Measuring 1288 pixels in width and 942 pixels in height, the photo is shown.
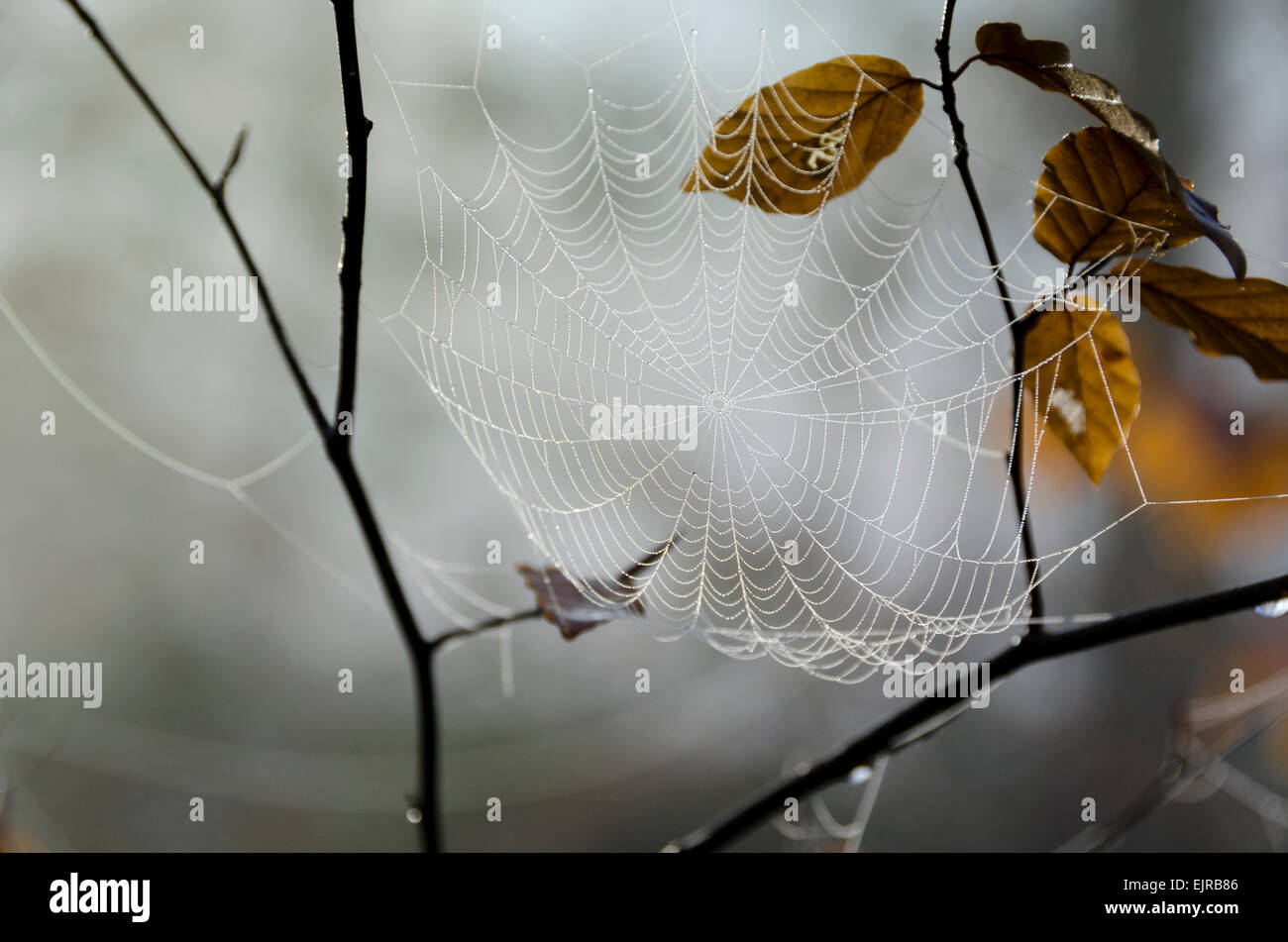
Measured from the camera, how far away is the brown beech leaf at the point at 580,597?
0.64 meters

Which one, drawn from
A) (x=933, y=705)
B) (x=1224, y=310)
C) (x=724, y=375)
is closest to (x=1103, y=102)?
(x=1224, y=310)

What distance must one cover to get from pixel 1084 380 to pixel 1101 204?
17 centimetres

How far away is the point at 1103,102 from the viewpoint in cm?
69

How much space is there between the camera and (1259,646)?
3299 millimetres

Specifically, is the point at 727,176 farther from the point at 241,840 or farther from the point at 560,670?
the point at 241,840

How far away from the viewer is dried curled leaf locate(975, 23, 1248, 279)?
0.66 metres

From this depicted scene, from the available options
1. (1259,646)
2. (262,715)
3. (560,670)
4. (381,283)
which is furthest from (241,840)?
(1259,646)

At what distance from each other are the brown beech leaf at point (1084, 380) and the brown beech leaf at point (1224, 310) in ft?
0.16

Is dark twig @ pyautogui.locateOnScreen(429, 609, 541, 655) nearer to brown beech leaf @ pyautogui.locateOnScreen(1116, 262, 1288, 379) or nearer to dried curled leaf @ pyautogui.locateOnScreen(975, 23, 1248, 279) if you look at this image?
dried curled leaf @ pyautogui.locateOnScreen(975, 23, 1248, 279)

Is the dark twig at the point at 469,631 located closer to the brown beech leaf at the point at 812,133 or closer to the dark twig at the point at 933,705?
the dark twig at the point at 933,705

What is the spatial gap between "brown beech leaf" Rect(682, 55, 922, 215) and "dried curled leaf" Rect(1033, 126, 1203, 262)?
15 centimetres

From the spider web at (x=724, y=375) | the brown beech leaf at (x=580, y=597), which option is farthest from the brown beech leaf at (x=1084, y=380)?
the brown beech leaf at (x=580, y=597)

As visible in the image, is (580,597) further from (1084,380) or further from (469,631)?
(1084,380)

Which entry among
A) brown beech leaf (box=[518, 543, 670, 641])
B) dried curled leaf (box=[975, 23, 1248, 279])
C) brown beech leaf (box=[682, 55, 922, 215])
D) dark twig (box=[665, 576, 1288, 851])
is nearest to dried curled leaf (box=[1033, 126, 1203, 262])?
dried curled leaf (box=[975, 23, 1248, 279])
